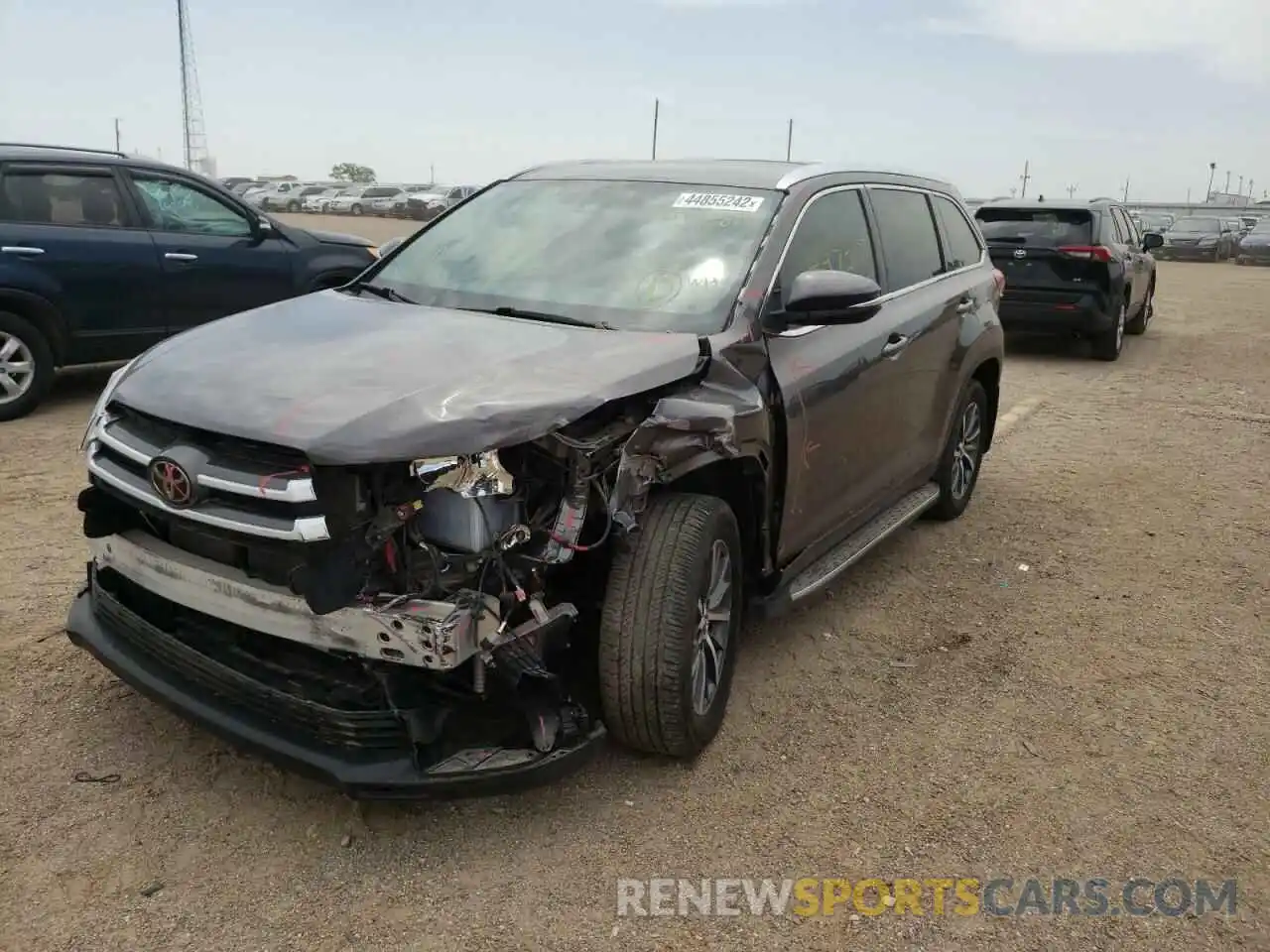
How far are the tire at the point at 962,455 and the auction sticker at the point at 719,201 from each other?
6.51ft

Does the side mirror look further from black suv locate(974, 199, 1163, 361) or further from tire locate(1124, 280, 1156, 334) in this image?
tire locate(1124, 280, 1156, 334)

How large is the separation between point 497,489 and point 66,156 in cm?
621

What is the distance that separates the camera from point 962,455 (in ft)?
18.7

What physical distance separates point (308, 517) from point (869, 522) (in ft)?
8.89

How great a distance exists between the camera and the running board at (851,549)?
3748 millimetres

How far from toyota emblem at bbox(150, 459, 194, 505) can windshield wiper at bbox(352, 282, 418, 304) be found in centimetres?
135

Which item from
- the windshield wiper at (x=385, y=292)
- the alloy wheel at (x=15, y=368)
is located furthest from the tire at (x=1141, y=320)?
the alloy wheel at (x=15, y=368)

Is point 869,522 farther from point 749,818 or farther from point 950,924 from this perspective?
point 950,924

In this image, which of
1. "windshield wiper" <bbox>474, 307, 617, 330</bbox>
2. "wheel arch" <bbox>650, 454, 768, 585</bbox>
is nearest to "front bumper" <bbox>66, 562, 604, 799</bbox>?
"wheel arch" <bbox>650, 454, 768, 585</bbox>

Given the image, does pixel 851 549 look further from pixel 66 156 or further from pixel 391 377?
pixel 66 156

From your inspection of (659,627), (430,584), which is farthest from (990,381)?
(430,584)

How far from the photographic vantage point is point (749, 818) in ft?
9.95

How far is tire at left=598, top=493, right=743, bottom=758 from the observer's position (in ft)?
9.66

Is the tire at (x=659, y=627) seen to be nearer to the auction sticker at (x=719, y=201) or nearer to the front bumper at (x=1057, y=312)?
the auction sticker at (x=719, y=201)
